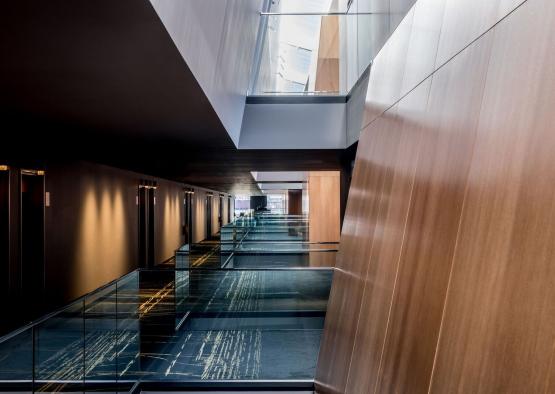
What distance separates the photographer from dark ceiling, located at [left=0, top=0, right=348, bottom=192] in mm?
2430

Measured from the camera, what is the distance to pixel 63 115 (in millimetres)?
5180

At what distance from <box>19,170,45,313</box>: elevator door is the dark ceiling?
1.63ft

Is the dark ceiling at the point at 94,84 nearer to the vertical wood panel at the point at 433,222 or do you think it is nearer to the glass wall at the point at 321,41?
the vertical wood panel at the point at 433,222

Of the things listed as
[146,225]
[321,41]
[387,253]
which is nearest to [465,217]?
[387,253]

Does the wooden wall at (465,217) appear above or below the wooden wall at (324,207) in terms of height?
above

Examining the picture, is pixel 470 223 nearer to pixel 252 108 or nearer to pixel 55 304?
pixel 252 108

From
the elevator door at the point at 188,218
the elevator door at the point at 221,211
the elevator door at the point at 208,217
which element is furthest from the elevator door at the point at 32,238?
the elevator door at the point at 221,211

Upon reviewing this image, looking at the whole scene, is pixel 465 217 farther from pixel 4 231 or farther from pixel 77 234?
pixel 77 234

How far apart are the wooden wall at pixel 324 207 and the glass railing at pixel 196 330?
8053 mm

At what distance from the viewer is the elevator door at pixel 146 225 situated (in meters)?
14.8

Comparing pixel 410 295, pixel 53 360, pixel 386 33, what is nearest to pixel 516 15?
pixel 410 295

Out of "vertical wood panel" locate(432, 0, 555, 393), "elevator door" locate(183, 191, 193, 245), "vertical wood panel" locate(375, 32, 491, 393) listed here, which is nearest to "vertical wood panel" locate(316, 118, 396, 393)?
Result: "vertical wood panel" locate(375, 32, 491, 393)

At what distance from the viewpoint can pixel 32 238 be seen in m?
7.93

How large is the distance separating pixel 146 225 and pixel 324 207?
5533mm
